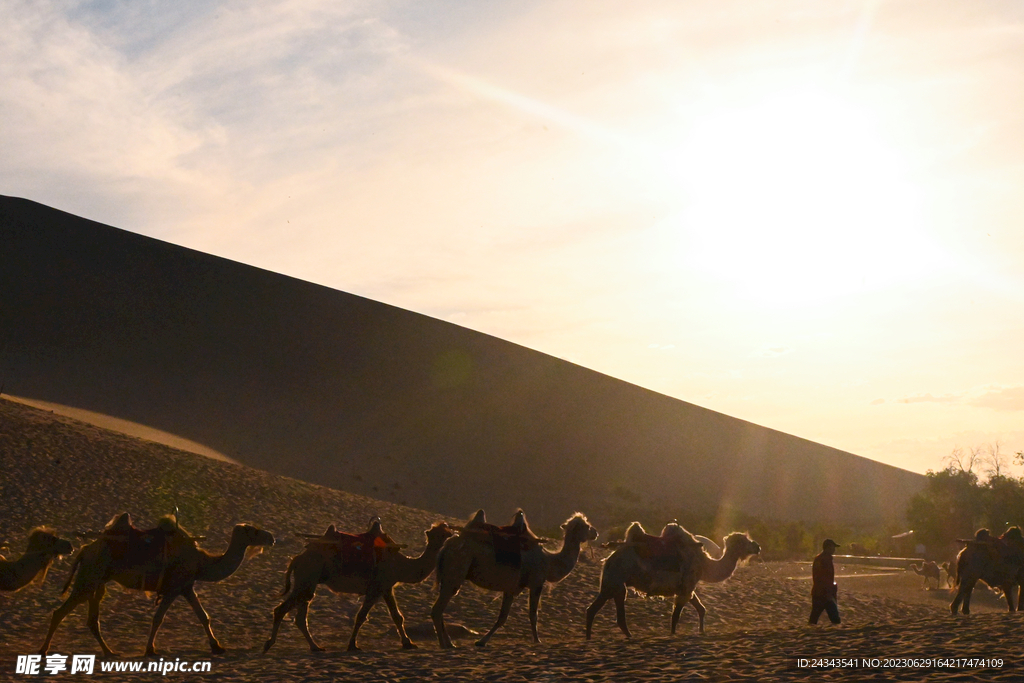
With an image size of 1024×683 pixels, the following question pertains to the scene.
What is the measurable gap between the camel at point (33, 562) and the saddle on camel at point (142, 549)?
0.60 metres

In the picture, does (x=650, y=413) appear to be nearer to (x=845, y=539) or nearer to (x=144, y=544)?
(x=845, y=539)

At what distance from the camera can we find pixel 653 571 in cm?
1412

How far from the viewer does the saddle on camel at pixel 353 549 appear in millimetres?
12664

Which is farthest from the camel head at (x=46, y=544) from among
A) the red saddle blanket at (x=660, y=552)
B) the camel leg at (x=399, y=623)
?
the red saddle blanket at (x=660, y=552)

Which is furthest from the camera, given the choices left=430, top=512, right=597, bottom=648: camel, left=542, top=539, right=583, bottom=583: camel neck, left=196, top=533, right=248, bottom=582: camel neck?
left=542, top=539, right=583, bottom=583: camel neck

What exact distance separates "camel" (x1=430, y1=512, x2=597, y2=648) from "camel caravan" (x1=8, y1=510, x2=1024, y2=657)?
0.01 metres

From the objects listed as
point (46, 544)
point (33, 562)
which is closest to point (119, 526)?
point (46, 544)

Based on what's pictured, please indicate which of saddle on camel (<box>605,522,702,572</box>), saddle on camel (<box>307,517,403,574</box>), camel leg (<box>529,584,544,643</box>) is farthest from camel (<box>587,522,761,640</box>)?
saddle on camel (<box>307,517,403,574</box>)

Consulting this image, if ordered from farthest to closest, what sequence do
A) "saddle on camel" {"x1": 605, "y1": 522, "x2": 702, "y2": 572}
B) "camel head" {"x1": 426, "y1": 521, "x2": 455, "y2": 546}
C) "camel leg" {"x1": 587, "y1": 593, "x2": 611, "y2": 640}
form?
"saddle on camel" {"x1": 605, "y1": 522, "x2": 702, "y2": 572}, "camel leg" {"x1": 587, "y1": 593, "x2": 611, "y2": 640}, "camel head" {"x1": 426, "y1": 521, "x2": 455, "y2": 546}

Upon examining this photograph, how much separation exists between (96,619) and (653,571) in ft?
24.7

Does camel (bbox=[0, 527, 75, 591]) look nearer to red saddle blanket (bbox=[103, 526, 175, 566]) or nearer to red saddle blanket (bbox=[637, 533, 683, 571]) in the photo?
red saddle blanket (bbox=[103, 526, 175, 566])

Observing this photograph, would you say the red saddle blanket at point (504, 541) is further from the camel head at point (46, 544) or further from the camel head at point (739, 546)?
the camel head at point (46, 544)

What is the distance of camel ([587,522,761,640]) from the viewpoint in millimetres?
13930

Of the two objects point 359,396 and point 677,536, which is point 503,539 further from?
point 359,396
